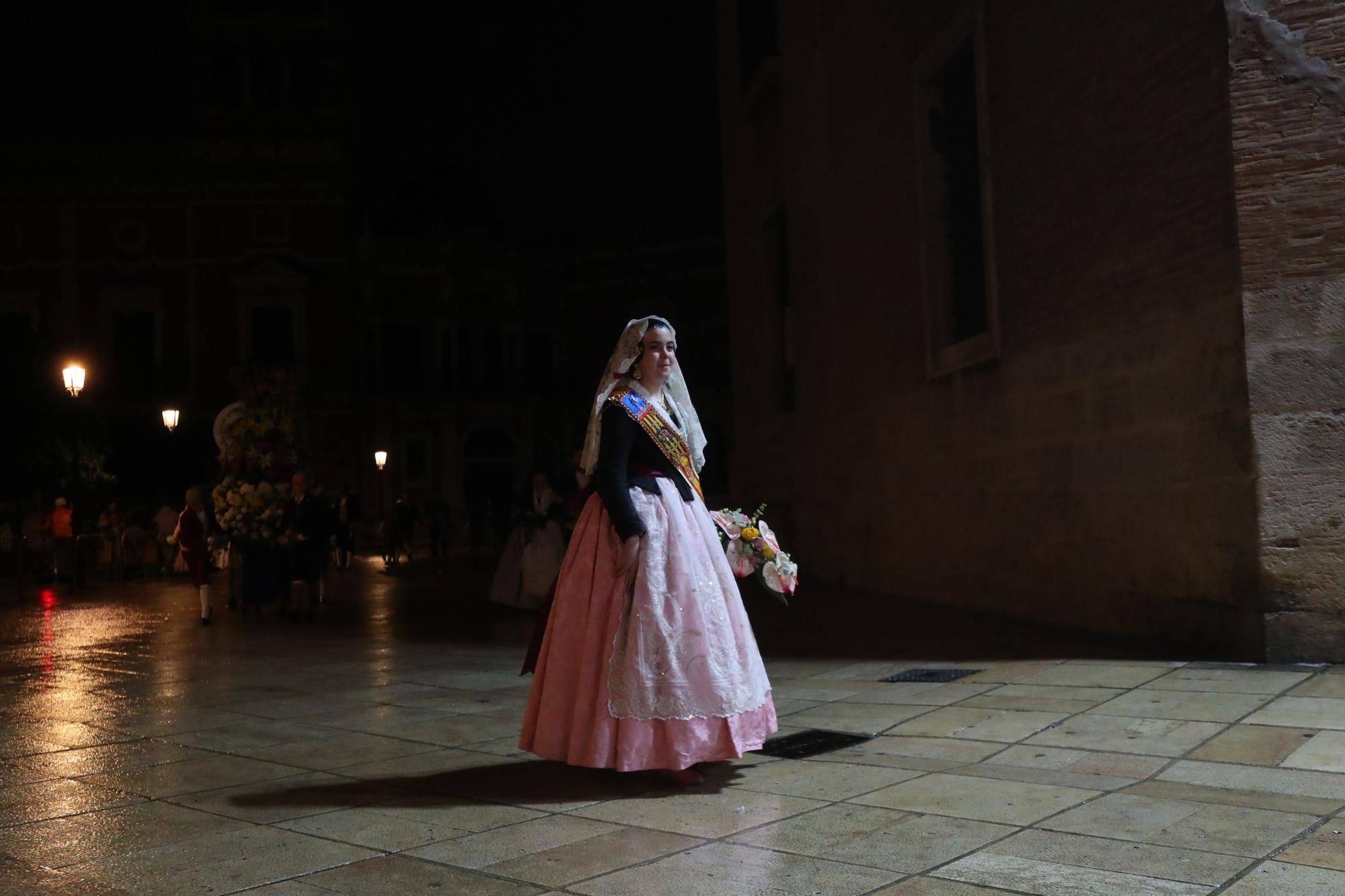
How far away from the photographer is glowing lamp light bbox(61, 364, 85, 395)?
18672mm

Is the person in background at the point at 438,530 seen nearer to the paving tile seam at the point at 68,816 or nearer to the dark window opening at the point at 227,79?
the dark window opening at the point at 227,79

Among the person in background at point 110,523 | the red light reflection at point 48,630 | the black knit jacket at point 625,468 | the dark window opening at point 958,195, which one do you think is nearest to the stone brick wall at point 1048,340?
the dark window opening at point 958,195

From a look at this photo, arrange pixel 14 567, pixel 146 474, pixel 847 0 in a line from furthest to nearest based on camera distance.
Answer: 1. pixel 146 474
2. pixel 14 567
3. pixel 847 0

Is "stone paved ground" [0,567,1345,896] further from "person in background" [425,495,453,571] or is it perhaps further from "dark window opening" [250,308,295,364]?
"dark window opening" [250,308,295,364]

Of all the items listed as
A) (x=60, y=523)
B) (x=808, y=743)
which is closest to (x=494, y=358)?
(x=60, y=523)

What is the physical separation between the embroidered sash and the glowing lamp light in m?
15.5

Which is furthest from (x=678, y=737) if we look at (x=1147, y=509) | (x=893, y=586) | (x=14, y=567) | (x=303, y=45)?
(x=303, y=45)

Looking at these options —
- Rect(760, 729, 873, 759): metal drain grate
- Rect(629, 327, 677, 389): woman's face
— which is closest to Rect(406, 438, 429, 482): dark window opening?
Rect(760, 729, 873, 759): metal drain grate

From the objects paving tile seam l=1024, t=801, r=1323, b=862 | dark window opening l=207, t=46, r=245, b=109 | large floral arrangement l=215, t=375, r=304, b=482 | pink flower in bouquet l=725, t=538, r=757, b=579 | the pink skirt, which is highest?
dark window opening l=207, t=46, r=245, b=109

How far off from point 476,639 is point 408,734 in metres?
4.83

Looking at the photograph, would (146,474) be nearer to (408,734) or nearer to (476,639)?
(476,639)

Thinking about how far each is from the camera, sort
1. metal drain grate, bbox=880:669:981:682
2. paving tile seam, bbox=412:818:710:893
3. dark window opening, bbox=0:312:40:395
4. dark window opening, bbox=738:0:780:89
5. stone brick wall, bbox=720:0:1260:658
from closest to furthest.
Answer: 1. paving tile seam, bbox=412:818:710:893
2. metal drain grate, bbox=880:669:981:682
3. stone brick wall, bbox=720:0:1260:658
4. dark window opening, bbox=738:0:780:89
5. dark window opening, bbox=0:312:40:395

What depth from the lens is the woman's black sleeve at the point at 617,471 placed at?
5.16 metres

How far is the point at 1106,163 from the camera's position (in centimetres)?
917
